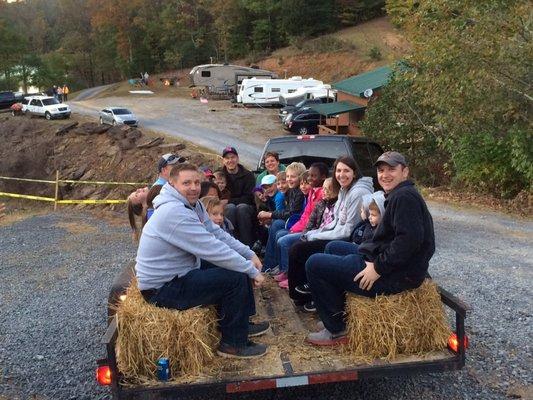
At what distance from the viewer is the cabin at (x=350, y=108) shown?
87.6 feet

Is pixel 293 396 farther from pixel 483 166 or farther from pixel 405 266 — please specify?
Result: pixel 483 166

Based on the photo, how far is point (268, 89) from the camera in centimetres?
4159

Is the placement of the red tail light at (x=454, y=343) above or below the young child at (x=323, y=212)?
below

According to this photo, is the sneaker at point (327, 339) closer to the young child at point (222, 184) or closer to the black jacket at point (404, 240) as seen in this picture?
the black jacket at point (404, 240)

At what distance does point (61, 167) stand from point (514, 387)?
83.3 ft

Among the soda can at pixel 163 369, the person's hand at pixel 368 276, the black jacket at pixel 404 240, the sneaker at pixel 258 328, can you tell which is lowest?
the sneaker at pixel 258 328

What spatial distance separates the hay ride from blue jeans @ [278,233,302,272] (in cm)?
159

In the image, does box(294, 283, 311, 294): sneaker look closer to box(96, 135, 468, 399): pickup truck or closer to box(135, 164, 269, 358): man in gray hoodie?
box(96, 135, 468, 399): pickup truck

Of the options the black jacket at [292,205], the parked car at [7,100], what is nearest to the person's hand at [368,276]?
the black jacket at [292,205]

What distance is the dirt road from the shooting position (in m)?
27.5

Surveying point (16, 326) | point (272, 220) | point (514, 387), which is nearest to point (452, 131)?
point (272, 220)

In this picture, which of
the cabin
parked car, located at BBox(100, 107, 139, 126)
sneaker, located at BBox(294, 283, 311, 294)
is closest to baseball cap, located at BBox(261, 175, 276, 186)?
sneaker, located at BBox(294, 283, 311, 294)

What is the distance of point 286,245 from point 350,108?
22951mm

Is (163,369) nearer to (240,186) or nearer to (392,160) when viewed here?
(392,160)
